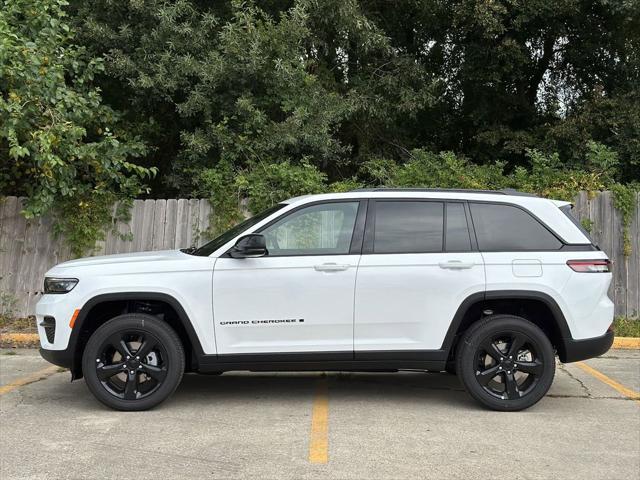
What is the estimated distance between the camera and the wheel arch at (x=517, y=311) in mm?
5258

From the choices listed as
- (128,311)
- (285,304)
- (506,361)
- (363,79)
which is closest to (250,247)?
(285,304)

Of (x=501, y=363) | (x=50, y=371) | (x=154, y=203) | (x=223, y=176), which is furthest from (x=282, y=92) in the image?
(x=501, y=363)

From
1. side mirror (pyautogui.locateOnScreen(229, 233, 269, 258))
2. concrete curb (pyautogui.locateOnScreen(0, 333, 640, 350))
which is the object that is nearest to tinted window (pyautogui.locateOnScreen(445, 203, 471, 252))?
side mirror (pyautogui.locateOnScreen(229, 233, 269, 258))

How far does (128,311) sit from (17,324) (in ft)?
15.3

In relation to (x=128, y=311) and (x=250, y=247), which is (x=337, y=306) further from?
(x=128, y=311)

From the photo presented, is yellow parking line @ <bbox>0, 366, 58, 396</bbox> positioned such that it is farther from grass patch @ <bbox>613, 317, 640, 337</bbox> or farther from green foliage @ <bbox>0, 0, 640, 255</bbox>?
grass patch @ <bbox>613, 317, 640, 337</bbox>

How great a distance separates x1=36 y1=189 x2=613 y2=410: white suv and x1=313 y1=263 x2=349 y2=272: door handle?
12 millimetres

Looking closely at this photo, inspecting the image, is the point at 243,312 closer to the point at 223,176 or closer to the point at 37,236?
the point at 223,176

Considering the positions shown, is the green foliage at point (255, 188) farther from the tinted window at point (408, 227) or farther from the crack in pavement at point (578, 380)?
the crack in pavement at point (578, 380)

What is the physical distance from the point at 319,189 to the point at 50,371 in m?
4.56

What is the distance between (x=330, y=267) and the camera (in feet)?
17.1

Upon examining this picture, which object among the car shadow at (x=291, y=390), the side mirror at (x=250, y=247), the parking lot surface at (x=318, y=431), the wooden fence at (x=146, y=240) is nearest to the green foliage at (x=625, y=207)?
the wooden fence at (x=146, y=240)

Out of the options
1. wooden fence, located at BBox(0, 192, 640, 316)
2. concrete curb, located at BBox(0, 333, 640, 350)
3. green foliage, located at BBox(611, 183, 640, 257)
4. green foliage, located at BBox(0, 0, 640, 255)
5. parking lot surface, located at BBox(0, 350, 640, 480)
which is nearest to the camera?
parking lot surface, located at BBox(0, 350, 640, 480)

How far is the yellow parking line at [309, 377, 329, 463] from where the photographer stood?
4.31m
